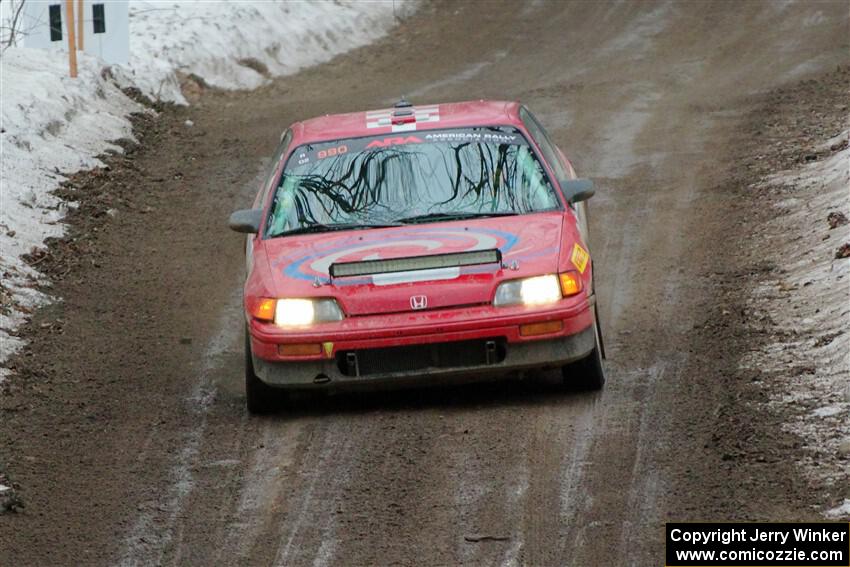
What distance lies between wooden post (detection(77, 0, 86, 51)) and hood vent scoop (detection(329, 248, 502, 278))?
11.2m

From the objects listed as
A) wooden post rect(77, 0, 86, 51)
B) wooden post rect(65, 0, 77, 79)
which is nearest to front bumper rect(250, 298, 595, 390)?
wooden post rect(65, 0, 77, 79)

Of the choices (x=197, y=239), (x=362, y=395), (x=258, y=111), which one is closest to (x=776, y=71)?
(x=258, y=111)

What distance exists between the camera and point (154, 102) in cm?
1934

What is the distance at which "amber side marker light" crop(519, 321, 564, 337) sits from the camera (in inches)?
334

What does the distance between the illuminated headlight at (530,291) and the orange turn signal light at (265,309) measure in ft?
4.02

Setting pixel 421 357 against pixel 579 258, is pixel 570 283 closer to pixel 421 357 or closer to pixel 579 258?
pixel 579 258

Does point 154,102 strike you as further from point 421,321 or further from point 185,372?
point 421,321

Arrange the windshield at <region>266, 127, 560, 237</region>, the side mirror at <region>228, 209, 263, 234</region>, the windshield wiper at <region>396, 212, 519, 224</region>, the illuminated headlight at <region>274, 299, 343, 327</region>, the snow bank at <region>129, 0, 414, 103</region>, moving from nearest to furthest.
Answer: the illuminated headlight at <region>274, 299, 343, 327</region>
the windshield wiper at <region>396, 212, 519, 224</region>
the windshield at <region>266, 127, 560, 237</region>
the side mirror at <region>228, 209, 263, 234</region>
the snow bank at <region>129, 0, 414, 103</region>

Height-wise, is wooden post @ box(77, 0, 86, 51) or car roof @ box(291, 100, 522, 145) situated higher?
car roof @ box(291, 100, 522, 145)

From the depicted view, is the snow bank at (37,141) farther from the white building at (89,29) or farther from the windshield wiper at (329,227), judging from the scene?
the windshield wiper at (329,227)

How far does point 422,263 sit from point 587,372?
3.69ft

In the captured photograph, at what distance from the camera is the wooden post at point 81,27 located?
18.8 m

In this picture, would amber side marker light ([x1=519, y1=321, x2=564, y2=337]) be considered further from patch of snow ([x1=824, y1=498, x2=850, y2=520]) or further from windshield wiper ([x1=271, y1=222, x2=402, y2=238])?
patch of snow ([x1=824, y1=498, x2=850, y2=520])

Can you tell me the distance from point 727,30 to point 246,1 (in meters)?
7.22
